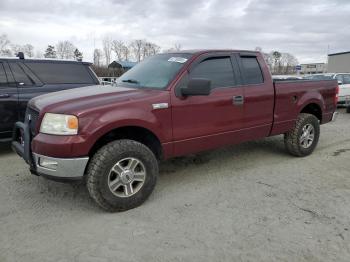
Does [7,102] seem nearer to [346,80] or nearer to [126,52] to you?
[346,80]

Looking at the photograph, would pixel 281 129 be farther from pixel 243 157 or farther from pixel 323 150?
pixel 323 150

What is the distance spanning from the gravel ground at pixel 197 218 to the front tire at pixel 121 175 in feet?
0.50

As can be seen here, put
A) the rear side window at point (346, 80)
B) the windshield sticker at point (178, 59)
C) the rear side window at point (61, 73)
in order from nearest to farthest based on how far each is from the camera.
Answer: the windshield sticker at point (178, 59) < the rear side window at point (61, 73) < the rear side window at point (346, 80)

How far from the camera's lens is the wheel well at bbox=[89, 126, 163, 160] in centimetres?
393

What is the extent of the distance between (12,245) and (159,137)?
1.88m

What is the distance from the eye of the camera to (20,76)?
6395 mm

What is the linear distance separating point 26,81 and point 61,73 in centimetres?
77

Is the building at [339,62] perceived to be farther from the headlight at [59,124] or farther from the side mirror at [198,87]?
the headlight at [59,124]

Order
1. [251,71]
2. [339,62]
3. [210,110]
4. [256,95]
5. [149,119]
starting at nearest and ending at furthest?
[149,119], [210,110], [256,95], [251,71], [339,62]

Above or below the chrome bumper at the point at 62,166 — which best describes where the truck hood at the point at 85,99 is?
above

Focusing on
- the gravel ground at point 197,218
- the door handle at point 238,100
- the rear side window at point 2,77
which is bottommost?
the gravel ground at point 197,218

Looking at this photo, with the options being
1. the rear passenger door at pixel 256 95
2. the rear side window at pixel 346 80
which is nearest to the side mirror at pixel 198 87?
the rear passenger door at pixel 256 95

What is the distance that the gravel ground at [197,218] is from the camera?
3.04m

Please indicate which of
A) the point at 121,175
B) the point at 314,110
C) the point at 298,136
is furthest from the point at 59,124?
the point at 314,110
